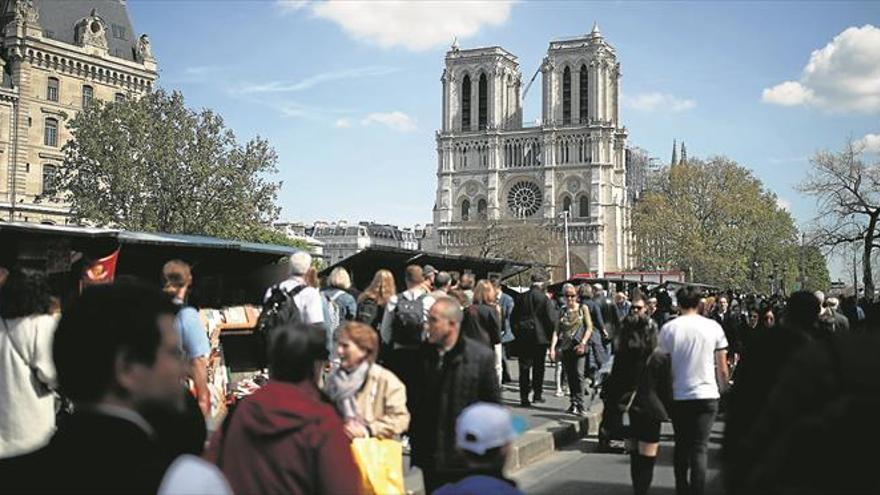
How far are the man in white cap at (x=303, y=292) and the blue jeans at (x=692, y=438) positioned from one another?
348 cm

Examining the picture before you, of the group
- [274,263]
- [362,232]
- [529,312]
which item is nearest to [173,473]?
[529,312]

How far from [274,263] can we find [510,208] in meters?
91.1

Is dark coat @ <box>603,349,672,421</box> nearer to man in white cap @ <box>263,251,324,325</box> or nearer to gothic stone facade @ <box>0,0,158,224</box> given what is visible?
man in white cap @ <box>263,251,324,325</box>

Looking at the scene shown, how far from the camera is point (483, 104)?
107188 mm

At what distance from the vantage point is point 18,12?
5709 centimetres

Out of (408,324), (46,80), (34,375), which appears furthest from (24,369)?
(46,80)

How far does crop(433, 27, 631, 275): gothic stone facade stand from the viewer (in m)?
102

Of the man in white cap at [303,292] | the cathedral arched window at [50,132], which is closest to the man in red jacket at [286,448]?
the man in white cap at [303,292]

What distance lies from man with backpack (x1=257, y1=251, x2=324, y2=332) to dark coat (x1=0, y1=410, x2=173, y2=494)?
20.3 feet

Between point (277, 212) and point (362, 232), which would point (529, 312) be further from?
point (362, 232)

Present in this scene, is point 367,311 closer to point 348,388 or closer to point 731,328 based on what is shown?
point 348,388

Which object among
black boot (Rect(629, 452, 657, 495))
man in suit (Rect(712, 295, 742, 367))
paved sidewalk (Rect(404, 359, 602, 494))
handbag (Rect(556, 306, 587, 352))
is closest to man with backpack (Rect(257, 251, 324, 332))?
paved sidewalk (Rect(404, 359, 602, 494))

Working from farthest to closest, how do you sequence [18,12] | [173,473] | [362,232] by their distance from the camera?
[362,232], [18,12], [173,473]

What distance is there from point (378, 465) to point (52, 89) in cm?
6042
